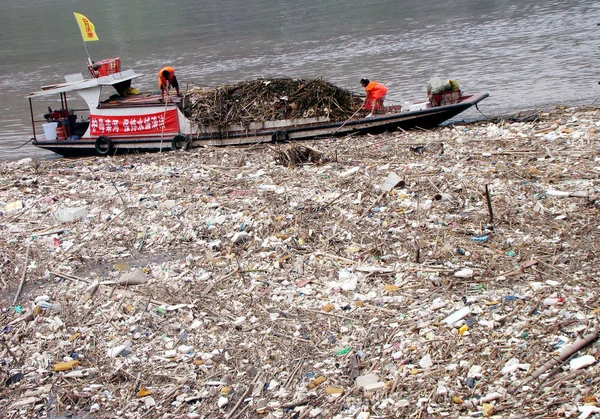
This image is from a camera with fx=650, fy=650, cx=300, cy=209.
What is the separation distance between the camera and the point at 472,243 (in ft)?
26.9

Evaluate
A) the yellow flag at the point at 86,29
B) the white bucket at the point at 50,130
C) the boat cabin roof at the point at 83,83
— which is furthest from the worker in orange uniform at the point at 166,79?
the white bucket at the point at 50,130

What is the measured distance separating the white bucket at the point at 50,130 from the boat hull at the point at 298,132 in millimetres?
1215

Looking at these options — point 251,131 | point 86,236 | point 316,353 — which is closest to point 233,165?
point 251,131

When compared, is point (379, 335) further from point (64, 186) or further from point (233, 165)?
point (64, 186)

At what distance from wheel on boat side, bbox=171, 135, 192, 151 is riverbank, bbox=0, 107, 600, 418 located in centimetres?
366

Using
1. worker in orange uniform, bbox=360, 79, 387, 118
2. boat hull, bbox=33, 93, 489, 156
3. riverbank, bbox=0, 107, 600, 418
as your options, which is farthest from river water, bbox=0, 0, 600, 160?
riverbank, bbox=0, 107, 600, 418

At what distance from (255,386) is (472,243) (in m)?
3.52

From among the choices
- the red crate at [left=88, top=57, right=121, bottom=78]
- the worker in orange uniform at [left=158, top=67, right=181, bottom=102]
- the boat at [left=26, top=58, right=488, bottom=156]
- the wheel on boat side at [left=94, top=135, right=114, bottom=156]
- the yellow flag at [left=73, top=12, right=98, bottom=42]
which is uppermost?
the yellow flag at [left=73, top=12, right=98, bottom=42]

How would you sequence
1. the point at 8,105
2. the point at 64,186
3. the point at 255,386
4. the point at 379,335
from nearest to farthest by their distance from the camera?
the point at 255,386
the point at 379,335
the point at 64,186
the point at 8,105

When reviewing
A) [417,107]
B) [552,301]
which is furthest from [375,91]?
[552,301]

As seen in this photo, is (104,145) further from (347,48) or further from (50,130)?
(347,48)

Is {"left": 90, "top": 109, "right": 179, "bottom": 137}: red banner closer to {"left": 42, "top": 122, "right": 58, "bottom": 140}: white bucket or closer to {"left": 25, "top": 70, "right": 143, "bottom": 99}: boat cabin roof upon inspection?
{"left": 25, "top": 70, "right": 143, "bottom": 99}: boat cabin roof

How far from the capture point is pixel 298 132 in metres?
15.2

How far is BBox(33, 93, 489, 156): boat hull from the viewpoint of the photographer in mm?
14711
